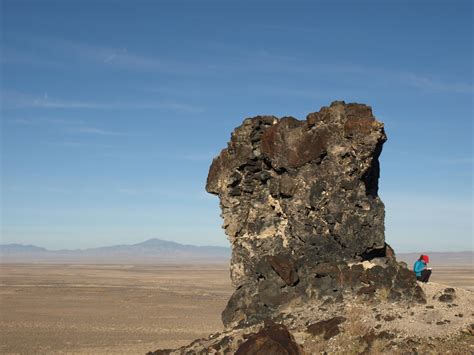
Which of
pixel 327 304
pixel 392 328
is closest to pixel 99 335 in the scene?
pixel 327 304

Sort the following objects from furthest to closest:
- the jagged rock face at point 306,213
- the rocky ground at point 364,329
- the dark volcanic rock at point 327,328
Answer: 1. the jagged rock face at point 306,213
2. the dark volcanic rock at point 327,328
3. the rocky ground at point 364,329

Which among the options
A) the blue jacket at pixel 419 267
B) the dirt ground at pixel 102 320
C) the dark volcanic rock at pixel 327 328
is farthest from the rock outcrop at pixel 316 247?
the dirt ground at pixel 102 320

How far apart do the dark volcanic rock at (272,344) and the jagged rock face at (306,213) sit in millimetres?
3896

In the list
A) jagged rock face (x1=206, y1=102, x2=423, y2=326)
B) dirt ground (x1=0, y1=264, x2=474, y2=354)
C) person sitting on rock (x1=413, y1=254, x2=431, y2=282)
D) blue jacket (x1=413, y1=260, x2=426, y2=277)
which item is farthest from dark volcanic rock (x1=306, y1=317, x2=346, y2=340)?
dirt ground (x1=0, y1=264, x2=474, y2=354)

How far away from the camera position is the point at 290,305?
72.2ft

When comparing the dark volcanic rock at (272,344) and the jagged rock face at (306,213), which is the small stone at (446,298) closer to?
the jagged rock face at (306,213)

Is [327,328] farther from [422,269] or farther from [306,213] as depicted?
[422,269]

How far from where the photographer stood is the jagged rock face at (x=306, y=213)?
21.9 m

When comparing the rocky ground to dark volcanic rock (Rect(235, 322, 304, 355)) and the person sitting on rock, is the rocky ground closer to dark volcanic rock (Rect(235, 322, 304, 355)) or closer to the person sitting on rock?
dark volcanic rock (Rect(235, 322, 304, 355))

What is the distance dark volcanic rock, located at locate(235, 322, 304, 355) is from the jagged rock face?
3896 millimetres

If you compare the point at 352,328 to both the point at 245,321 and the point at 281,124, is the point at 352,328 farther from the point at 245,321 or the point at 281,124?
the point at 281,124

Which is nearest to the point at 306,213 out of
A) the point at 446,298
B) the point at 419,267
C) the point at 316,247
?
the point at 316,247

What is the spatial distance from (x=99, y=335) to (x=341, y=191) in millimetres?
22553

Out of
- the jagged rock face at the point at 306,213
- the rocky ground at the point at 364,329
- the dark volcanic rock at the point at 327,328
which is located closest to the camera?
the rocky ground at the point at 364,329
